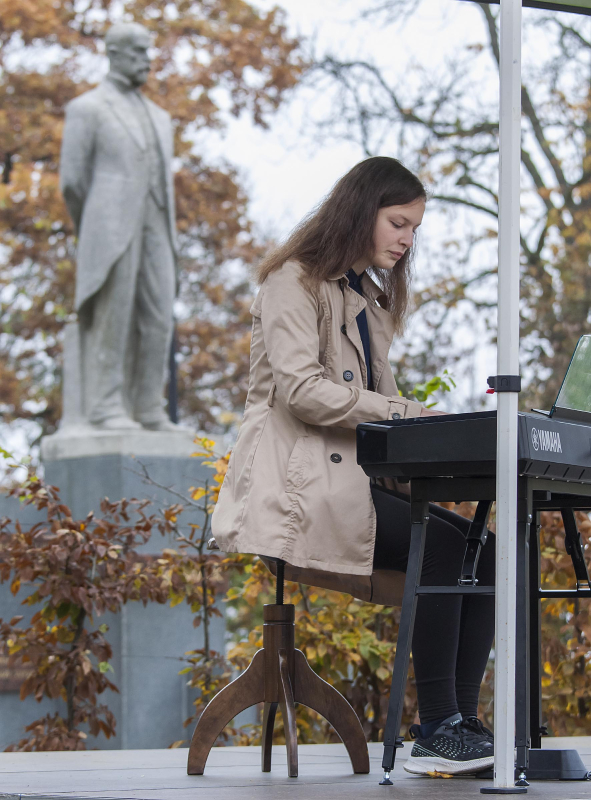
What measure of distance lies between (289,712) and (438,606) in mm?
448

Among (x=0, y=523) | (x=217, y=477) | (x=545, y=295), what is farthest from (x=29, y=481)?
(x=545, y=295)

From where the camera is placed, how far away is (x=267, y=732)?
3.07m

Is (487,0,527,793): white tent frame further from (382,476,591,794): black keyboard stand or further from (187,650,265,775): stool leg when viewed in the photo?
(187,650,265,775): stool leg

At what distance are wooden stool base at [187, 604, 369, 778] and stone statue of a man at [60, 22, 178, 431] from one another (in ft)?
13.0

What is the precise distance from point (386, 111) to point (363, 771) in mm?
10330

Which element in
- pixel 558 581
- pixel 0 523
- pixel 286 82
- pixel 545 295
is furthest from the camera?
pixel 286 82

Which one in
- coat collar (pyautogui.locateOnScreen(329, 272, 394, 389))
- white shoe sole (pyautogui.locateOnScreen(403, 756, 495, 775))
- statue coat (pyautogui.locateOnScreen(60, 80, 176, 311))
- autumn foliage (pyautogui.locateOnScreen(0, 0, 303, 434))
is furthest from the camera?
autumn foliage (pyautogui.locateOnScreen(0, 0, 303, 434))

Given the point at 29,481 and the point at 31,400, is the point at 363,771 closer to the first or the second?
the point at 29,481

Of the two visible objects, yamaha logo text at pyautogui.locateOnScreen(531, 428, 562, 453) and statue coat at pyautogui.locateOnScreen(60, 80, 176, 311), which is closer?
yamaha logo text at pyautogui.locateOnScreen(531, 428, 562, 453)

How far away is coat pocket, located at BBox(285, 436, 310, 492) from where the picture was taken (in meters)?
2.75

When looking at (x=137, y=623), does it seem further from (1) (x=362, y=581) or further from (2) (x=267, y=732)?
(1) (x=362, y=581)

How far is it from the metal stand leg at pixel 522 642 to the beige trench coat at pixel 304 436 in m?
0.43

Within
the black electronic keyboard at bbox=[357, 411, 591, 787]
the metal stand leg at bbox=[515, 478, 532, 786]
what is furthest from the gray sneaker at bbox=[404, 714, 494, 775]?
the metal stand leg at bbox=[515, 478, 532, 786]

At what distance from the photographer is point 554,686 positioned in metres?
4.70
